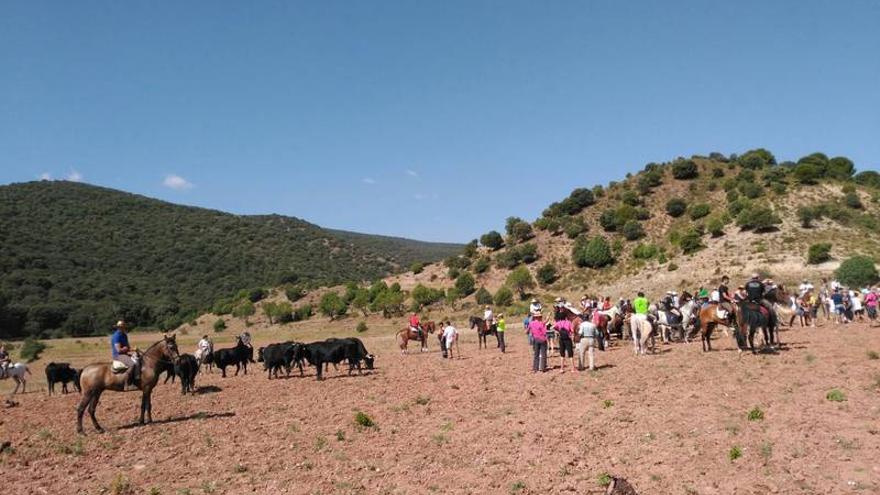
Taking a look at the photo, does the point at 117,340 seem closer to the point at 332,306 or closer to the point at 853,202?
the point at 332,306

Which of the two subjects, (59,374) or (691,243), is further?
(691,243)

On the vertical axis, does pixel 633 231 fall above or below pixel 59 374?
above

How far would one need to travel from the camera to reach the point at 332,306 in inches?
2566

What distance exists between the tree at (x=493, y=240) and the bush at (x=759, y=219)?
30.2m

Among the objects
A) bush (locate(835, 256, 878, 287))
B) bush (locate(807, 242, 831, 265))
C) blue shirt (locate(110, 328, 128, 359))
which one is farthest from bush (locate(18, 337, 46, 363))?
bush (locate(807, 242, 831, 265))

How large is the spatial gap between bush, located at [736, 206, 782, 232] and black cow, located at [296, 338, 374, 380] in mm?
51842

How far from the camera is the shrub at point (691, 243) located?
195ft

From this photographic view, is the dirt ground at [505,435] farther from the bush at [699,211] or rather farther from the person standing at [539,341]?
the bush at [699,211]

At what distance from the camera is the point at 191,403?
54.4ft

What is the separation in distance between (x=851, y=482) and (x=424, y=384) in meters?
11.6

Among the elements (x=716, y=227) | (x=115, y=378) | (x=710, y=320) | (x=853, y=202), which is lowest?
(x=115, y=378)

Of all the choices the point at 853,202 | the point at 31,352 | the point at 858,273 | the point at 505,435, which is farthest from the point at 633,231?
the point at 505,435

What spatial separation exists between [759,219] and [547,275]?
22.1 m

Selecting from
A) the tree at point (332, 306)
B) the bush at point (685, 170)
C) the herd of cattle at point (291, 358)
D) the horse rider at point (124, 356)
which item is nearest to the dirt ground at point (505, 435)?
the horse rider at point (124, 356)
